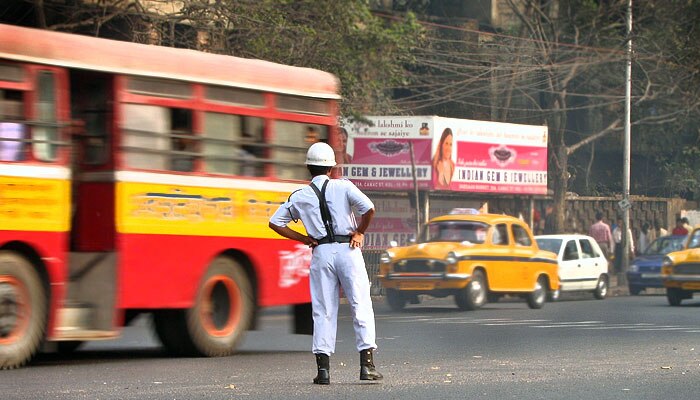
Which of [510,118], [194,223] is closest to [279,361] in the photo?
[194,223]

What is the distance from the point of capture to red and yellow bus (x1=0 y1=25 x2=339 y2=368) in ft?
42.0

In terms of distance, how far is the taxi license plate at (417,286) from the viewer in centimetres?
2552

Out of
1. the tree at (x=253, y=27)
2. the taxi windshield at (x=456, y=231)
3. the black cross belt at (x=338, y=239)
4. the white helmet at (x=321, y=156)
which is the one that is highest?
the tree at (x=253, y=27)

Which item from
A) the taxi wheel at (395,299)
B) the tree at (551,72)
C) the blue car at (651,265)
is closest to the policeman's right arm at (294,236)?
the taxi wheel at (395,299)

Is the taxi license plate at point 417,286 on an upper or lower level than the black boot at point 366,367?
lower

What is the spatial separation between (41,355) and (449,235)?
476 inches

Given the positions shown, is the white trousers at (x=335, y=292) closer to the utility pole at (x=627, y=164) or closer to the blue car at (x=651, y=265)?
the blue car at (x=651, y=265)

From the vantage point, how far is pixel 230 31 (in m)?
25.8

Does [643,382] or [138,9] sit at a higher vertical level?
[138,9]

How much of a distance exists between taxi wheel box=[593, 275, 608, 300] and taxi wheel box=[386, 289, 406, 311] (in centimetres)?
683

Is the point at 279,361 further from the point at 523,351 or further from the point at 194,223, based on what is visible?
the point at 523,351

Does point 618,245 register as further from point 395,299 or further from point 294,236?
point 294,236

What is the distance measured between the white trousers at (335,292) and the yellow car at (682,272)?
17231 mm

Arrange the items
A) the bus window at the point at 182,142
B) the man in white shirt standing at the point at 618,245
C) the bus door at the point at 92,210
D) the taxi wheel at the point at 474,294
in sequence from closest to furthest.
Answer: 1. the bus door at the point at 92,210
2. the bus window at the point at 182,142
3. the taxi wheel at the point at 474,294
4. the man in white shirt standing at the point at 618,245
